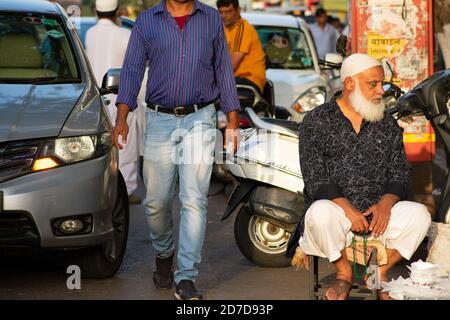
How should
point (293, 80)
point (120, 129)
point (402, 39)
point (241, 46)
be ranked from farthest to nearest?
1. point (293, 80)
2. point (241, 46)
3. point (402, 39)
4. point (120, 129)

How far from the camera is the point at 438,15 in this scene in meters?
12.0

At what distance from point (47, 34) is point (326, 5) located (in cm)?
3418

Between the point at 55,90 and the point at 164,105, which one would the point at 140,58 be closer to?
the point at 164,105

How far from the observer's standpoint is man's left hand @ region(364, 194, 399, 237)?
21.8 feet

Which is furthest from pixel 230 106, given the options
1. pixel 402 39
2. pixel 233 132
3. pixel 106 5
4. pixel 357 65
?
pixel 106 5

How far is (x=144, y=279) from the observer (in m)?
8.05

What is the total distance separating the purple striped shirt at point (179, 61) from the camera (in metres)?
7.35

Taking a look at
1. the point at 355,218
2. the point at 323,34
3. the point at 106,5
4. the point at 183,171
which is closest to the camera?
the point at 355,218

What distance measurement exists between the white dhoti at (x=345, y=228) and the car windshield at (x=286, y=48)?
803 cm

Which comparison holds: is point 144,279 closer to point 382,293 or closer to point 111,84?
point 111,84

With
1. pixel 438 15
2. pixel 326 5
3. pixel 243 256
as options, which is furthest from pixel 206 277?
pixel 326 5

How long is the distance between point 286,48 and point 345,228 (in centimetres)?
844

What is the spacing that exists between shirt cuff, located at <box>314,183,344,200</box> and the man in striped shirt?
74 centimetres

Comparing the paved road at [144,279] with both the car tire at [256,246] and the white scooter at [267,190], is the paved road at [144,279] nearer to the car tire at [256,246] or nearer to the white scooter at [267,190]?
the car tire at [256,246]
